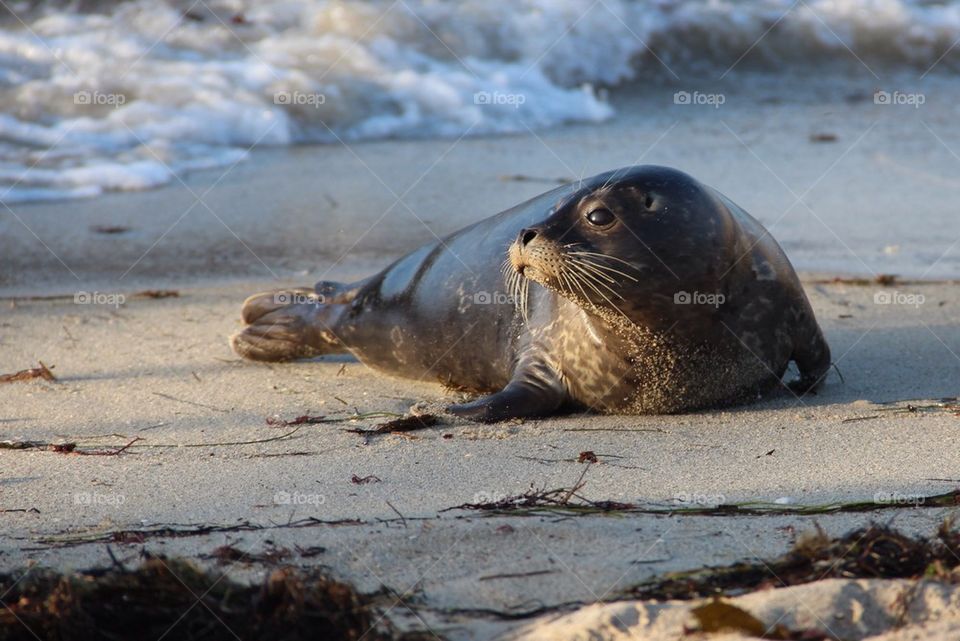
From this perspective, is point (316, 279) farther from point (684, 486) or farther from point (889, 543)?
point (889, 543)

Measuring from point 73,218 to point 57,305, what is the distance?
180 centimetres

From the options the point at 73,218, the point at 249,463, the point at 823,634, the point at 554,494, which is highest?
the point at 823,634

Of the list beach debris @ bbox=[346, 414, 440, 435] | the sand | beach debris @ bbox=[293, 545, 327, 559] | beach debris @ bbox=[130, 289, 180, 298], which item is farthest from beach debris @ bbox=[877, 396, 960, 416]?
beach debris @ bbox=[130, 289, 180, 298]

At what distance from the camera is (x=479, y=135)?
10.2 metres

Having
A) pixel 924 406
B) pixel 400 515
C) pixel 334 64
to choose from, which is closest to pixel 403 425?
pixel 400 515

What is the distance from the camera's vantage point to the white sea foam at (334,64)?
31.6ft

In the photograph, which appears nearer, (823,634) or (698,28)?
(823,634)

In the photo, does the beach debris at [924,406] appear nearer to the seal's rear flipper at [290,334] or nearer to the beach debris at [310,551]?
the beach debris at [310,551]

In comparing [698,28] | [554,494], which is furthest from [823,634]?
[698,28]

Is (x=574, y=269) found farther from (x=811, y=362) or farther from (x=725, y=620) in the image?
(x=725, y=620)

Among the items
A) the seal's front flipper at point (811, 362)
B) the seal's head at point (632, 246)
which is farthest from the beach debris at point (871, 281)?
the seal's head at point (632, 246)

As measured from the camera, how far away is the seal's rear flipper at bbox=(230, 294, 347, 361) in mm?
5547

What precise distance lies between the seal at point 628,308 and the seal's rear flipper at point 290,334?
71cm

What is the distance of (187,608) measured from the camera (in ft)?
8.22
